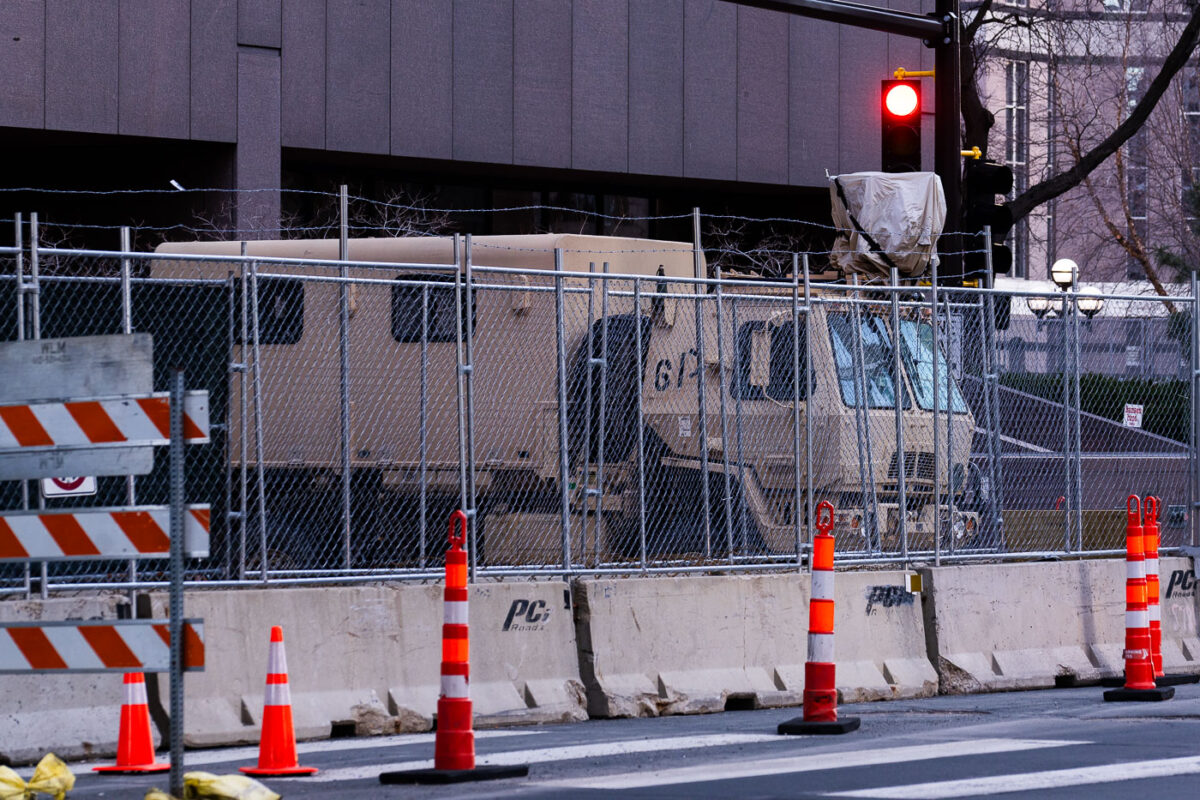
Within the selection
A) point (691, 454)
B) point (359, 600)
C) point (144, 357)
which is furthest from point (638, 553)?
point (144, 357)

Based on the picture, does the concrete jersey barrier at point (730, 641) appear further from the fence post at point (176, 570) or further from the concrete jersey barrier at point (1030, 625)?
the fence post at point (176, 570)

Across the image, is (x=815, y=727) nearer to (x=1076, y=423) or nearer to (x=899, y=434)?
(x=899, y=434)

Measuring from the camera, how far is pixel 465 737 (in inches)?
341

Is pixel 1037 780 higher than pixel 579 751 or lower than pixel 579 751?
higher

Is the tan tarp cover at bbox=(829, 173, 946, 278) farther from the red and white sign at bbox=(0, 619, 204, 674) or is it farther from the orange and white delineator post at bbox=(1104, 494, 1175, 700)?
the red and white sign at bbox=(0, 619, 204, 674)

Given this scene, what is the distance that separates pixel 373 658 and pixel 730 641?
2.74 metres

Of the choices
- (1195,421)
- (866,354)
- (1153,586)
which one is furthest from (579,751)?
(1195,421)

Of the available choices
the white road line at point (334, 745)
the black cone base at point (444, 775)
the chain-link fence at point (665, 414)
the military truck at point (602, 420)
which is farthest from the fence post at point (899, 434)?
the black cone base at point (444, 775)

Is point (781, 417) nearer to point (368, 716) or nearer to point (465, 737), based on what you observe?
point (368, 716)

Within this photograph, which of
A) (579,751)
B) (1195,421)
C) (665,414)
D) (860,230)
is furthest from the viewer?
(860,230)

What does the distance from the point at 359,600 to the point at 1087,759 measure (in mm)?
4471

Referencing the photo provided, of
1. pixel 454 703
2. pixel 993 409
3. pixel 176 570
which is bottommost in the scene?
pixel 454 703

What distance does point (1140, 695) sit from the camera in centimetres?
1244

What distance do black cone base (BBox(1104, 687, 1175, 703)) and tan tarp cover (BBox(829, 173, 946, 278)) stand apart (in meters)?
6.07
